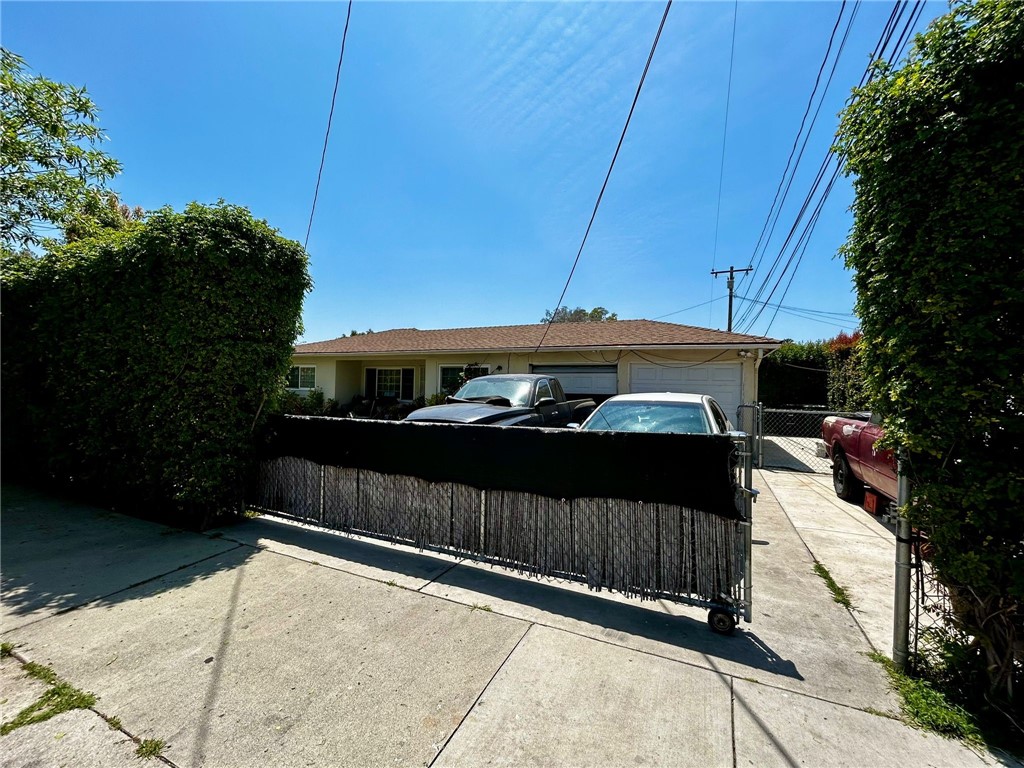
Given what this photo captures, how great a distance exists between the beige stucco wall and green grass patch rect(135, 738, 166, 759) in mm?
11308

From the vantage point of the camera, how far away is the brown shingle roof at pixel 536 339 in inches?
448

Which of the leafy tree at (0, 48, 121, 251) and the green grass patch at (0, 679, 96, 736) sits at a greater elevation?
the leafy tree at (0, 48, 121, 251)

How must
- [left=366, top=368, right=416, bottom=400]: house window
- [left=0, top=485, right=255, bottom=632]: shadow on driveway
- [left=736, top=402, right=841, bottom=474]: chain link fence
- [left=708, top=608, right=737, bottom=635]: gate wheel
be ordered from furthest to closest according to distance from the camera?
[left=366, top=368, right=416, bottom=400]: house window
[left=736, top=402, right=841, bottom=474]: chain link fence
[left=0, top=485, right=255, bottom=632]: shadow on driveway
[left=708, top=608, right=737, bottom=635]: gate wheel

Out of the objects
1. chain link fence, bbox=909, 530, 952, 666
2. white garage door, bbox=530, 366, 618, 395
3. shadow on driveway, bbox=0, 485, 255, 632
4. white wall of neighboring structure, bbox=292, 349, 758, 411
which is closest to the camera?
chain link fence, bbox=909, 530, 952, 666

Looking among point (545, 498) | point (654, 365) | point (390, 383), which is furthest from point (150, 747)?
point (390, 383)

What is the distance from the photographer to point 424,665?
2.50 meters

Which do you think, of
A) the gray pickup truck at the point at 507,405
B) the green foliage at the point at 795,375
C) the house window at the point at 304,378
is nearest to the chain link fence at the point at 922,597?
the gray pickup truck at the point at 507,405

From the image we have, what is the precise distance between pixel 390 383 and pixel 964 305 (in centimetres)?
1701

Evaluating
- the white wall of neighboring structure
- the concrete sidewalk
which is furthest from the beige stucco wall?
the concrete sidewalk

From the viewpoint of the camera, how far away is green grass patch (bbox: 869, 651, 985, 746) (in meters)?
2.03

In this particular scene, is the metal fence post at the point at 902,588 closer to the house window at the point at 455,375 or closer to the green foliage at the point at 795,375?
the house window at the point at 455,375

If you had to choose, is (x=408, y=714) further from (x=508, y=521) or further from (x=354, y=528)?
(x=354, y=528)

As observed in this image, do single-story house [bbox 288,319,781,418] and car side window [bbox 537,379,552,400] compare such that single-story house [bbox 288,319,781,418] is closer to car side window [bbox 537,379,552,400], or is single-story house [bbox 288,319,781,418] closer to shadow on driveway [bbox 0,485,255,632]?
car side window [bbox 537,379,552,400]

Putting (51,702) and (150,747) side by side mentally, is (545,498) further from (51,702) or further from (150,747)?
(51,702)
